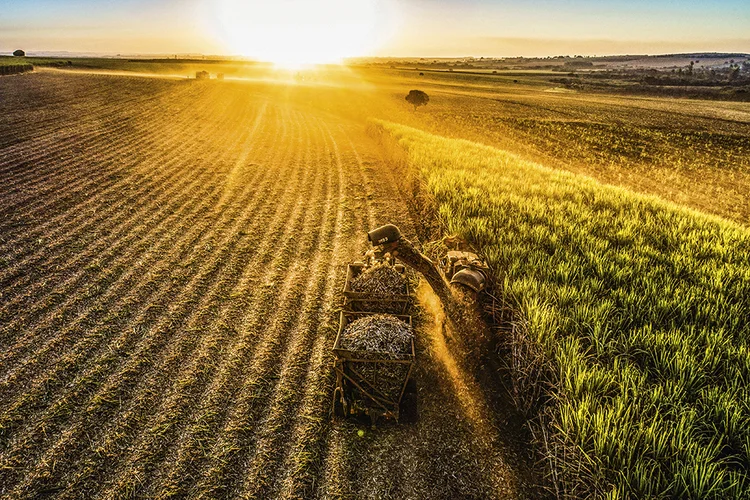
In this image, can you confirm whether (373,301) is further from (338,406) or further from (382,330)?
(338,406)

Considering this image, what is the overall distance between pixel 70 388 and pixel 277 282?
4279 mm

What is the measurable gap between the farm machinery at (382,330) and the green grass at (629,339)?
41.8 inches

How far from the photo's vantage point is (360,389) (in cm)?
564

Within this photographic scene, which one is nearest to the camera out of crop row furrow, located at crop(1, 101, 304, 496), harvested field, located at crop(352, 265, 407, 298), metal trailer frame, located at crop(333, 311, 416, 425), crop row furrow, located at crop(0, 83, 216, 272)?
metal trailer frame, located at crop(333, 311, 416, 425)

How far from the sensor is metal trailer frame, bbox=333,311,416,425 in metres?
5.48

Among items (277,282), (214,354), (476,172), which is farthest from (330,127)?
(214,354)

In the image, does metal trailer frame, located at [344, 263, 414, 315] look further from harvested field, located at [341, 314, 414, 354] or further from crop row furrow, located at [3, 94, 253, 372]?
crop row furrow, located at [3, 94, 253, 372]

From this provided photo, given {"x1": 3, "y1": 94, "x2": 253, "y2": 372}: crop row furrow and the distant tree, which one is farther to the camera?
the distant tree

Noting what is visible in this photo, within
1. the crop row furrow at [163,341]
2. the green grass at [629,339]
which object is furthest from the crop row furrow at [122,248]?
the green grass at [629,339]

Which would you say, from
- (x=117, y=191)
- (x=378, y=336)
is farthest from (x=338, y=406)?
(x=117, y=191)

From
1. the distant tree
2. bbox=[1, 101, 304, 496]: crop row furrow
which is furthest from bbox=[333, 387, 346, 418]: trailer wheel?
the distant tree

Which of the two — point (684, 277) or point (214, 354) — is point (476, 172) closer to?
point (684, 277)

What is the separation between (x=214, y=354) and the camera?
7.03 metres

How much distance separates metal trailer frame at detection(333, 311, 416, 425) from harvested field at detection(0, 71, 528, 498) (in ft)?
1.05
